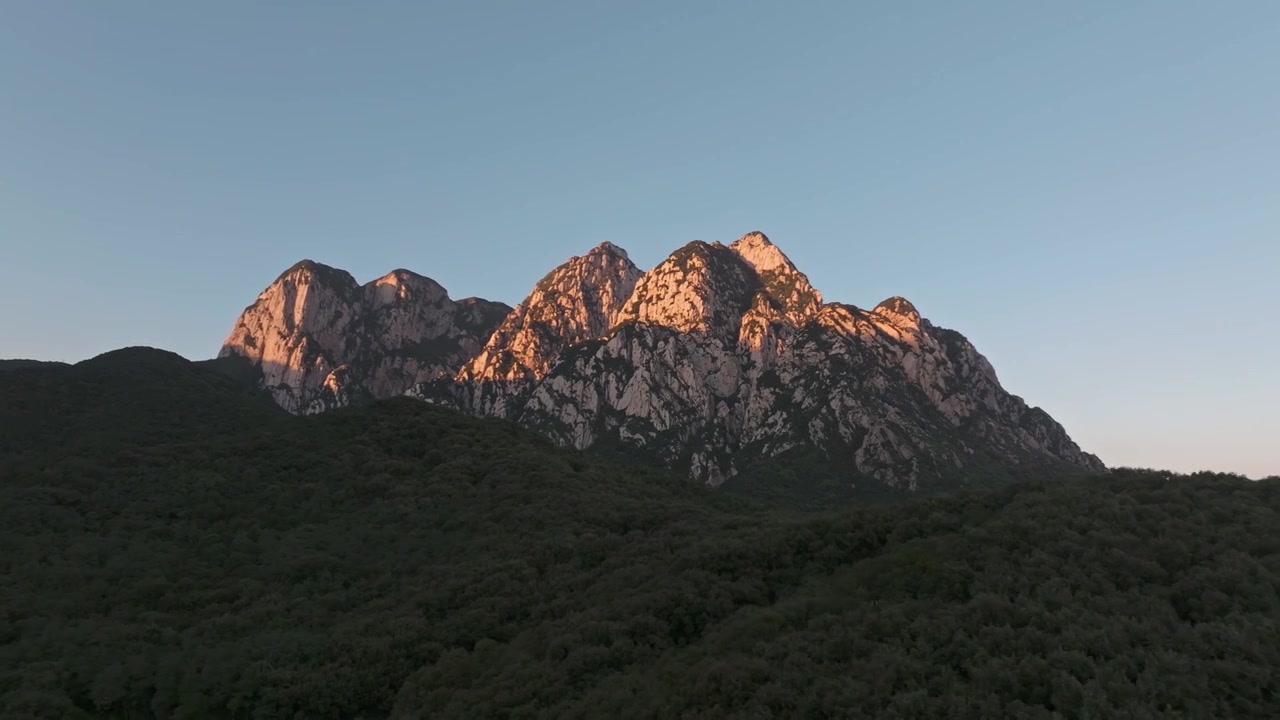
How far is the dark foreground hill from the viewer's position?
1958 centimetres

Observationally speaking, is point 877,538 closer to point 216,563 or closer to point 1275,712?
point 1275,712

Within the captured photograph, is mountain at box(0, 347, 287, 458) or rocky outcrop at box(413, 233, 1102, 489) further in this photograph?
rocky outcrop at box(413, 233, 1102, 489)

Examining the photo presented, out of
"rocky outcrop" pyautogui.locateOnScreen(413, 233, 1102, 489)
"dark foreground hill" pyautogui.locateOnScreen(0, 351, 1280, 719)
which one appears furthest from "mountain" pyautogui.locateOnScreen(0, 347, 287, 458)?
"rocky outcrop" pyautogui.locateOnScreen(413, 233, 1102, 489)

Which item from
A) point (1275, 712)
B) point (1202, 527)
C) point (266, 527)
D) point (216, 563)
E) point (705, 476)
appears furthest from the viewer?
point (705, 476)

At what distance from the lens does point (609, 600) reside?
3506 cm

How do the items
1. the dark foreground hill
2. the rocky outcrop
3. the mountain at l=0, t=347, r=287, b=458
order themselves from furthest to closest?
1. the rocky outcrop
2. the mountain at l=0, t=347, r=287, b=458
3. the dark foreground hill

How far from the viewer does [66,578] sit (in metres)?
41.8

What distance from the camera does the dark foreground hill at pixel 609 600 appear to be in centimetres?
1958

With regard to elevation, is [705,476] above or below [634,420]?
below

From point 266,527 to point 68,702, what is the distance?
26003mm

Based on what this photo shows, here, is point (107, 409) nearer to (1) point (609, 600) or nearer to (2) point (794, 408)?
(1) point (609, 600)

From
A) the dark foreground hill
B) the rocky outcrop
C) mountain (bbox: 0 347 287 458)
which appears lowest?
the dark foreground hill

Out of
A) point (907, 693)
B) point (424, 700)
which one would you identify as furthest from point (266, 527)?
point (907, 693)

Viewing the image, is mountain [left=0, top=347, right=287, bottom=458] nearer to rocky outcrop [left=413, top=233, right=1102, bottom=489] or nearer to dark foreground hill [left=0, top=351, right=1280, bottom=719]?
dark foreground hill [left=0, top=351, right=1280, bottom=719]
